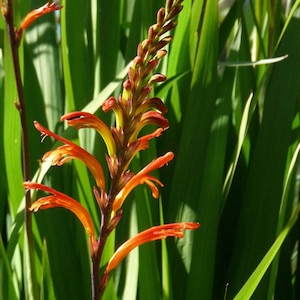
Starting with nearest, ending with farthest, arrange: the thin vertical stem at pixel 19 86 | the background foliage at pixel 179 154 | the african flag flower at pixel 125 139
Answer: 1. the african flag flower at pixel 125 139
2. the thin vertical stem at pixel 19 86
3. the background foliage at pixel 179 154

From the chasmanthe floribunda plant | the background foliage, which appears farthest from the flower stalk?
the background foliage

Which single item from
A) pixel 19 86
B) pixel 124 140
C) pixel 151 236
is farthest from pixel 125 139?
pixel 19 86

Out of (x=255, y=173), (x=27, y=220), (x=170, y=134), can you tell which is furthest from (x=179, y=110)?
(x=27, y=220)

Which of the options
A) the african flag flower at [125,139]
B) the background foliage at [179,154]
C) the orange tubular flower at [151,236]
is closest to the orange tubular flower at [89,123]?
the african flag flower at [125,139]

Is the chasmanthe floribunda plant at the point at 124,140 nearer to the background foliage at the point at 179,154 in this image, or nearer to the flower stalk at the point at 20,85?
the flower stalk at the point at 20,85

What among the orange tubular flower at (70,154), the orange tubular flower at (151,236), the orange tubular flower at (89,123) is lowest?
the orange tubular flower at (151,236)

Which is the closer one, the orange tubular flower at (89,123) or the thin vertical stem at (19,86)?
the orange tubular flower at (89,123)

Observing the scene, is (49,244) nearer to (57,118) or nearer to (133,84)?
(57,118)
